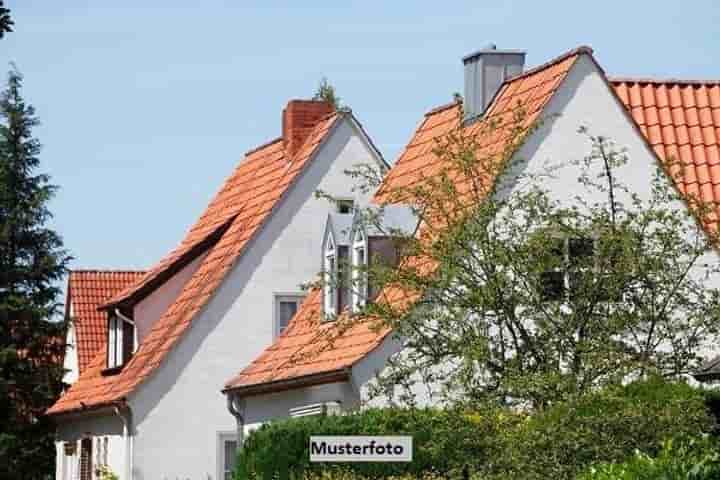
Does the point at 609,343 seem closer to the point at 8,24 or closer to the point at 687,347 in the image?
the point at 687,347

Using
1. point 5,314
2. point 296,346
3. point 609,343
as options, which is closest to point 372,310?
point 609,343

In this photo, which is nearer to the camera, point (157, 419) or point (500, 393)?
point (500, 393)

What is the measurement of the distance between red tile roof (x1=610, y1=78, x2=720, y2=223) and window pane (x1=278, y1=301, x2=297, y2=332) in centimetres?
902

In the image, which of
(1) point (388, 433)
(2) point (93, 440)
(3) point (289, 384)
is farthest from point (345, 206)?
(1) point (388, 433)

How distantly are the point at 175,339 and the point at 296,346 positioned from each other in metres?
4.47

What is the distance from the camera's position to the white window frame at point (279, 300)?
40250 millimetres

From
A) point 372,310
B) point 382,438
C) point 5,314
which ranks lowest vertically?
point 382,438

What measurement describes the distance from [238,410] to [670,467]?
72.8ft

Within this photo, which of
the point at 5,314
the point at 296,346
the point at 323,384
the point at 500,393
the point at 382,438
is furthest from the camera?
the point at 5,314

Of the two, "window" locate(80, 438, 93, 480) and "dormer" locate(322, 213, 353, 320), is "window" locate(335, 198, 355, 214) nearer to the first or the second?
"dormer" locate(322, 213, 353, 320)

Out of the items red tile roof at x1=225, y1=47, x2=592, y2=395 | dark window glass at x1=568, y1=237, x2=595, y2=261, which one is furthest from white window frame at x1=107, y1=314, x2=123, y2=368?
dark window glass at x1=568, y1=237, x2=595, y2=261

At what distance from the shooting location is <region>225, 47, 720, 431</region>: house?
102 ft

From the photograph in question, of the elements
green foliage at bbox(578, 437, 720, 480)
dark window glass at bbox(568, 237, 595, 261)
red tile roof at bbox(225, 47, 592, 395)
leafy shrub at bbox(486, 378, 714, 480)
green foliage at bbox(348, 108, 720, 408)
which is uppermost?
red tile roof at bbox(225, 47, 592, 395)

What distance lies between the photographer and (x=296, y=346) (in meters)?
36.1
